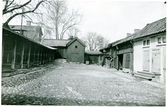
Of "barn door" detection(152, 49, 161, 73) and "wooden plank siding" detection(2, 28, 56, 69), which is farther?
"wooden plank siding" detection(2, 28, 56, 69)

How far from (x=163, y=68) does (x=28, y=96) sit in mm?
8147

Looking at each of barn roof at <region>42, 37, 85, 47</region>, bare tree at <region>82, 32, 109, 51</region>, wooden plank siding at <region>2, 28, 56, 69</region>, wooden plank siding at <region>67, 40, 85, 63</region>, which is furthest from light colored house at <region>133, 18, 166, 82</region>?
bare tree at <region>82, 32, 109, 51</region>

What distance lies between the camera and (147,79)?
991cm

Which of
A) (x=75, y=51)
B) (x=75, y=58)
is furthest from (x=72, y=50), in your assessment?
(x=75, y=58)

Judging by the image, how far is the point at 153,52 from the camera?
32.2 feet

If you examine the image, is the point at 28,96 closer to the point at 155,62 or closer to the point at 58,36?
the point at 155,62

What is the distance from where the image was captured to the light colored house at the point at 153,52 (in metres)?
8.70

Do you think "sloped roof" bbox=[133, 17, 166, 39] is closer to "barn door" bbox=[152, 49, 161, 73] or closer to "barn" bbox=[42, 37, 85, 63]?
"barn door" bbox=[152, 49, 161, 73]

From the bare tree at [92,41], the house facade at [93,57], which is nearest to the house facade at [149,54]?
the house facade at [93,57]

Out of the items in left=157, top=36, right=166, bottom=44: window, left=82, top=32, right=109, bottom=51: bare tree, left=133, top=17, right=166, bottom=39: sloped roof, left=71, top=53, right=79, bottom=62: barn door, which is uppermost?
left=82, top=32, right=109, bottom=51: bare tree

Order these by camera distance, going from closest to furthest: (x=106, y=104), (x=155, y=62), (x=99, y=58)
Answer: (x=106, y=104)
(x=155, y=62)
(x=99, y=58)

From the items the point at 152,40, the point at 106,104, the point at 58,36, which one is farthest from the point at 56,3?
the point at 58,36

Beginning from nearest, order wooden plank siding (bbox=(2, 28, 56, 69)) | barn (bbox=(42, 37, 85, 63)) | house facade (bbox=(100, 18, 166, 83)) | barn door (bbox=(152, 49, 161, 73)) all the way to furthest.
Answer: house facade (bbox=(100, 18, 166, 83)), barn door (bbox=(152, 49, 161, 73)), wooden plank siding (bbox=(2, 28, 56, 69)), barn (bbox=(42, 37, 85, 63))

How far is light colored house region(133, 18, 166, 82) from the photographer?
8702 mm
